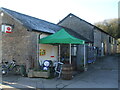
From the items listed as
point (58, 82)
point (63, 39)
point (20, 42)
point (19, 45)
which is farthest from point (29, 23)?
point (58, 82)

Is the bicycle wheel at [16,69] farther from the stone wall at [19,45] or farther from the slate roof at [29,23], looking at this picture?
the slate roof at [29,23]

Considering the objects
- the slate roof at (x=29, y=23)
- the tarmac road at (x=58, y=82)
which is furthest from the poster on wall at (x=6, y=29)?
the tarmac road at (x=58, y=82)

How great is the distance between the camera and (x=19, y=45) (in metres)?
9.45

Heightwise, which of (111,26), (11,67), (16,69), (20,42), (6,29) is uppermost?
(111,26)

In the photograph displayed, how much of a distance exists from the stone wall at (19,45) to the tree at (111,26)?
102ft

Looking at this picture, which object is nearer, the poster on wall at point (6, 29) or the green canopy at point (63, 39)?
the green canopy at point (63, 39)

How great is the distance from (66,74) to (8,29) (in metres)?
5.33

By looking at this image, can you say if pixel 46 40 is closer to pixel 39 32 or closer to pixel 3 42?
pixel 39 32

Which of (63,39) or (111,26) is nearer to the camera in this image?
(63,39)

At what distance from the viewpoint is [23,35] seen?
30.4 feet

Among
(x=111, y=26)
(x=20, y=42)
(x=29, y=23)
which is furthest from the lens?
(x=111, y=26)

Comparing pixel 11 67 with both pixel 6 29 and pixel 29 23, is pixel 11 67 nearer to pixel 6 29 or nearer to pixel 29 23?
pixel 6 29

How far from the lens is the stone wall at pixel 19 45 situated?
9008 mm

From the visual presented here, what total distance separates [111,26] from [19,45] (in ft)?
106
